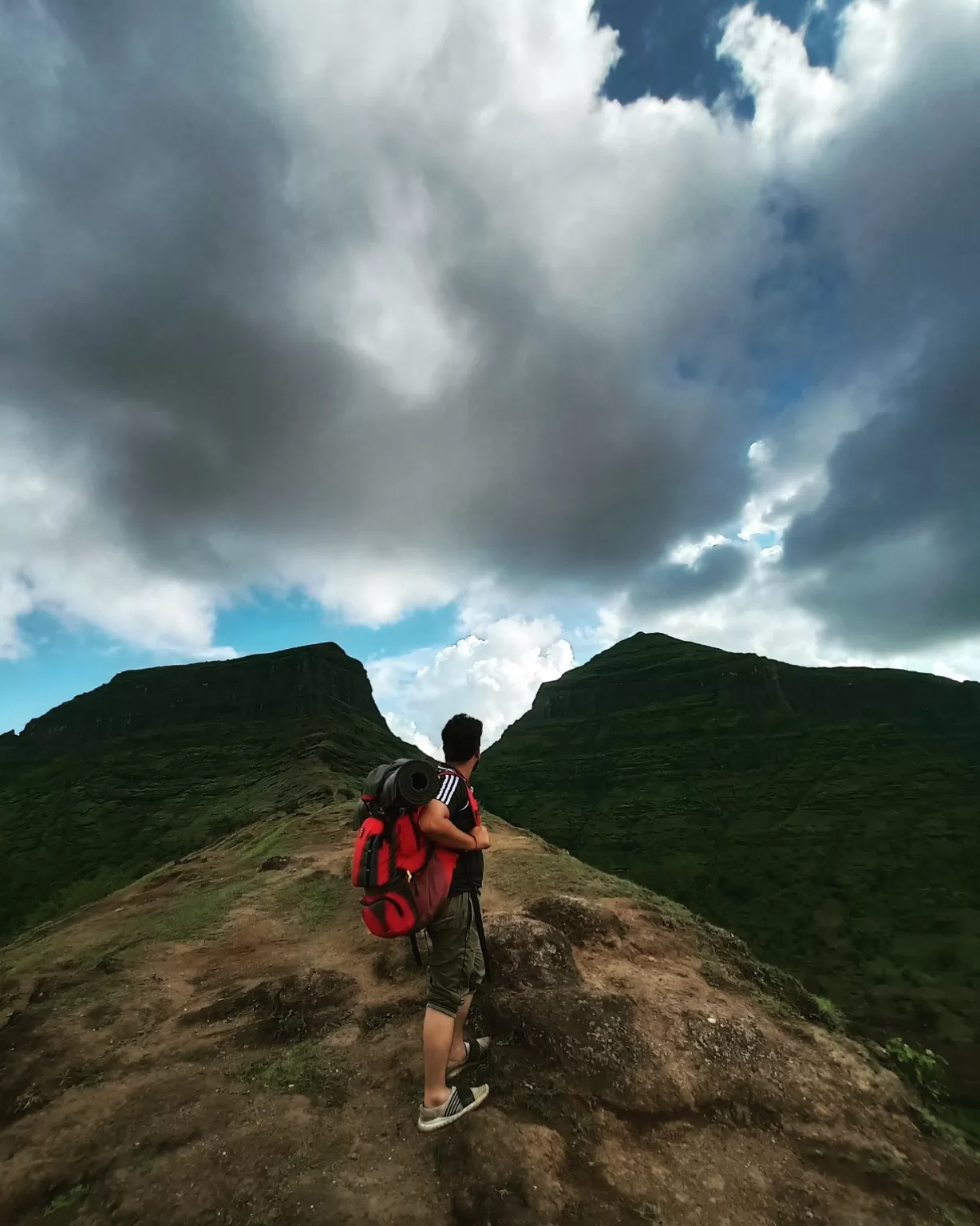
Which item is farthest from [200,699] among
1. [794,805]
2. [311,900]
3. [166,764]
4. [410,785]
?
[410,785]

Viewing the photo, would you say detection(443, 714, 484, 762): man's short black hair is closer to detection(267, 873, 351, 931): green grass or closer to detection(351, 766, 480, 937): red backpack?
detection(351, 766, 480, 937): red backpack

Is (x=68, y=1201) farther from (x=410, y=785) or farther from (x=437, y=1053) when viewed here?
(x=410, y=785)

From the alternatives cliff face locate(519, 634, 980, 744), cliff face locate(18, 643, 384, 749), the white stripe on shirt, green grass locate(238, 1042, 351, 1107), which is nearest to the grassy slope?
cliff face locate(18, 643, 384, 749)

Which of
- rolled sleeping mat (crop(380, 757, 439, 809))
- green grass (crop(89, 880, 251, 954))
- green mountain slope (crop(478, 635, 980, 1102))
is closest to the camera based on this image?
rolled sleeping mat (crop(380, 757, 439, 809))

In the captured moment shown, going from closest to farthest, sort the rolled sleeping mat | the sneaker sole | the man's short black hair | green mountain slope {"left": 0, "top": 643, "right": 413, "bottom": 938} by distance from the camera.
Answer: the rolled sleeping mat < the sneaker sole < the man's short black hair < green mountain slope {"left": 0, "top": 643, "right": 413, "bottom": 938}

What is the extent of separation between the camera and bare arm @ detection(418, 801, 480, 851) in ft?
15.5

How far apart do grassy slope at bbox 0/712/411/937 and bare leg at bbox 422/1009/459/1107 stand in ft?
A: 115

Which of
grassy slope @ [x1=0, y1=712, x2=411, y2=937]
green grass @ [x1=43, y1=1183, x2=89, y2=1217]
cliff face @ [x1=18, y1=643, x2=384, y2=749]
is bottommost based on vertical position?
green grass @ [x1=43, y1=1183, x2=89, y2=1217]

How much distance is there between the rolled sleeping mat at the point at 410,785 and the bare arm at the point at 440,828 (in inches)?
3.9

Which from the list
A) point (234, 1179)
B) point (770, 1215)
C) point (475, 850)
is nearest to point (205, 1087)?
point (234, 1179)

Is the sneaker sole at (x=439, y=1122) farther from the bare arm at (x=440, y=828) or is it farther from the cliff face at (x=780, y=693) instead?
the cliff face at (x=780, y=693)

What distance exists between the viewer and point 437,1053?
190 inches

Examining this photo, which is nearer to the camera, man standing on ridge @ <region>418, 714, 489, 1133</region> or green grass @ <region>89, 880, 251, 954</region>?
man standing on ridge @ <region>418, 714, 489, 1133</region>

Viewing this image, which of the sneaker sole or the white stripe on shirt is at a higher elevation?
the white stripe on shirt
